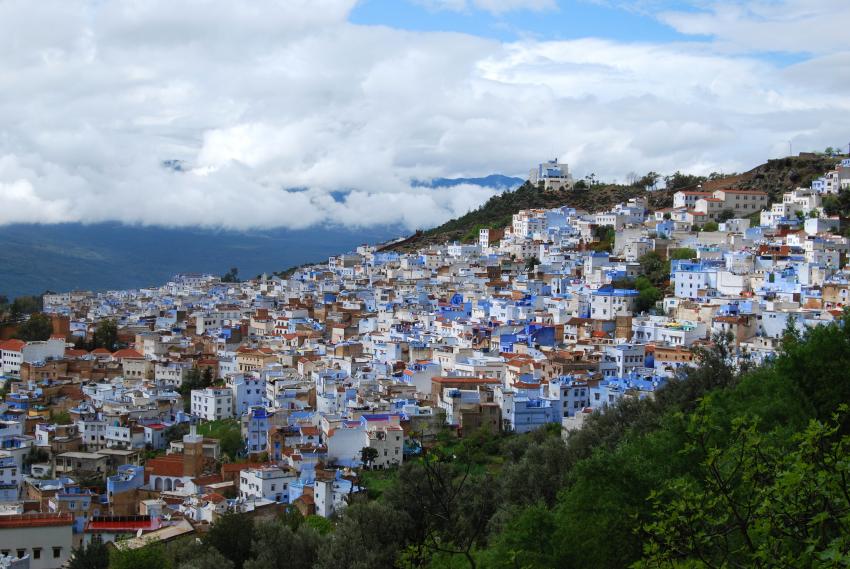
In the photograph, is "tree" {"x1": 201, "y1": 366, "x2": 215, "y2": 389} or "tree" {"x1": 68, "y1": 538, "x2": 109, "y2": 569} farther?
"tree" {"x1": 201, "y1": 366, "x2": 215, "y2": 389}

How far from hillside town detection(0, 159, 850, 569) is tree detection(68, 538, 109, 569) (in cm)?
24

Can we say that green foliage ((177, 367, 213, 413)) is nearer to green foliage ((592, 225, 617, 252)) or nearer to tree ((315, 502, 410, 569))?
tree ((315, 502, 410, 569))

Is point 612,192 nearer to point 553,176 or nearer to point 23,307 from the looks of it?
point 553,176

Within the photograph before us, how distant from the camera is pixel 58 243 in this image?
97.0 metres

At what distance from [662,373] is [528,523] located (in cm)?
1243

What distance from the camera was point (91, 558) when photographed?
11.5 m

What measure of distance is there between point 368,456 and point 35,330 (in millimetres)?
18688

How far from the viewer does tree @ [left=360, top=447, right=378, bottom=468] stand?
723 inches

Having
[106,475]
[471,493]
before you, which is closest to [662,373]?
[471,493]

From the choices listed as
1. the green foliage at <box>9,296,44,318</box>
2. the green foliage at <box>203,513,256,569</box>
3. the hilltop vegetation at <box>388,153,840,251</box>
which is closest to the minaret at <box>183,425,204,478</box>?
the green foliage at <box>203,513,256,569</box>

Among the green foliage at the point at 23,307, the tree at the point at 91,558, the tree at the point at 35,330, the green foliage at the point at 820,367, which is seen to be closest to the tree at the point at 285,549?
the tree at the point at 91,558

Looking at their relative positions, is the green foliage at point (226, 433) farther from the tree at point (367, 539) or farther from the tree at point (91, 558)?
the tree at point (91, 558)

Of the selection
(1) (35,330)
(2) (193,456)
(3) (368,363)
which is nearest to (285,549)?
(2) (193,456)

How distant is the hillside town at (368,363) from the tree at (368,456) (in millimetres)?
27
